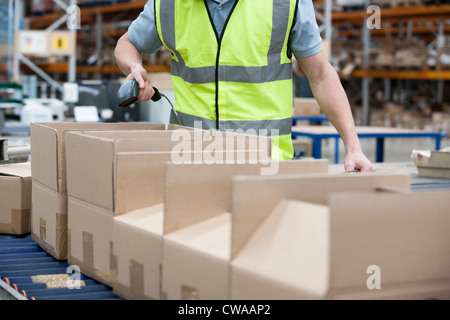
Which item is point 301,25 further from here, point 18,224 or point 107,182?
point 18,224

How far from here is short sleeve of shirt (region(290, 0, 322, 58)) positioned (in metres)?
1.93

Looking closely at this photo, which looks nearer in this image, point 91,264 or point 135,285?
point 135,285

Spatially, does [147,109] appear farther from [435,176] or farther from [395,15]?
[395,15]

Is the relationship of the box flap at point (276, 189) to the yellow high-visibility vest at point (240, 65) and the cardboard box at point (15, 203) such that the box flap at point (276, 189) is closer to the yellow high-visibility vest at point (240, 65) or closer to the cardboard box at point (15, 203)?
the yellow high-visibility vest at point (240, 65)

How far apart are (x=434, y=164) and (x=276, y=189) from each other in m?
1.48

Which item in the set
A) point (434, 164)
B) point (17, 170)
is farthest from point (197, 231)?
point (434, 164)

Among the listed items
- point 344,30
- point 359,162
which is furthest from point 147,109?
point 344,30

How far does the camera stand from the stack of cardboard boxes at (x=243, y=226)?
3.22 feet

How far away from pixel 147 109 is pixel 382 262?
4.89m

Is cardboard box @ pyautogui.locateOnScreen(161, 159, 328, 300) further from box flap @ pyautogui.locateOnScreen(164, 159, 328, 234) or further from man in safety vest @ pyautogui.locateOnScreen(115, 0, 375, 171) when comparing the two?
man in safety vest @ pyautogui.locateOnScreen(115, 0, 375, 171)

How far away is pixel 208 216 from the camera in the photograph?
122cm

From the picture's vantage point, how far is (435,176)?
2371 millimetres

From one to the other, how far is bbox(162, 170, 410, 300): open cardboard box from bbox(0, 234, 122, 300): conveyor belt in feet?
0.83

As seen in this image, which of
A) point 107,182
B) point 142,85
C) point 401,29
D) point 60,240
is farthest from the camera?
point 401,29
